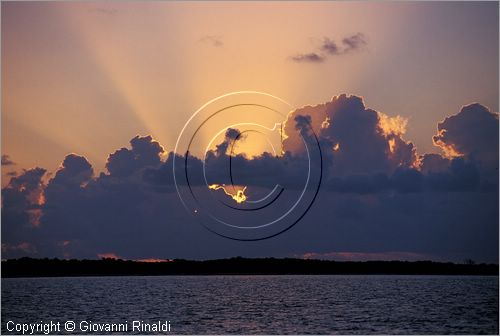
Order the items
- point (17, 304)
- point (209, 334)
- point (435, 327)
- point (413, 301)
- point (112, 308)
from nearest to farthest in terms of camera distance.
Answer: point (209, 334) < point (435, 327) < point (112, 308) < point (17, 304) < point (413, 301)

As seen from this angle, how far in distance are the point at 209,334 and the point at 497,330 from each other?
30.6 metres

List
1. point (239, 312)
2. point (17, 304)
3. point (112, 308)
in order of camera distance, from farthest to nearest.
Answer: point (17, 304) < point (112, 308) < point (239, 312)

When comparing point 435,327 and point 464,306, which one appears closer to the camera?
point 435,327

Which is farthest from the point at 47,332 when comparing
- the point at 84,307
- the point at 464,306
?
the point at 464,306

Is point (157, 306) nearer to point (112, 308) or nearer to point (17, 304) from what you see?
point (112, 308)

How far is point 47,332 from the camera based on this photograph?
77.2 m

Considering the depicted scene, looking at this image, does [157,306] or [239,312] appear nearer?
[239,312]

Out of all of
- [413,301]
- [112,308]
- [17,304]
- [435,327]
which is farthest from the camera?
[413,301]

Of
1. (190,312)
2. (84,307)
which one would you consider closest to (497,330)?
(190,312)

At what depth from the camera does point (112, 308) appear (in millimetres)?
106375

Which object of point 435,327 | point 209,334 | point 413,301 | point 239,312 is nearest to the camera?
point 209,334

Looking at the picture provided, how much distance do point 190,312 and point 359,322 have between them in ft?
80.5

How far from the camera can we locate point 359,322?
275ft

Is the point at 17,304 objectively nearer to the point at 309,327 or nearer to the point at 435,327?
the point at 309,327
